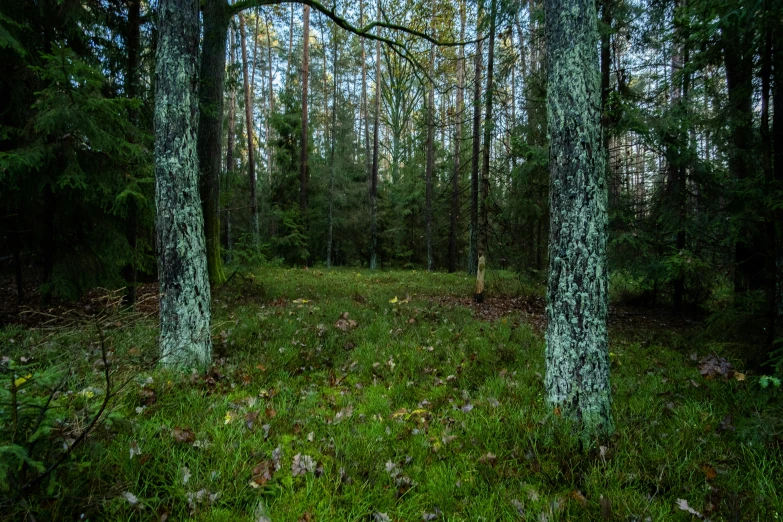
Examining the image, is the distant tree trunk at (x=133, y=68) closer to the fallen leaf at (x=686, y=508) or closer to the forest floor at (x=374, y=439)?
the forest floor at (x=374, y=439)

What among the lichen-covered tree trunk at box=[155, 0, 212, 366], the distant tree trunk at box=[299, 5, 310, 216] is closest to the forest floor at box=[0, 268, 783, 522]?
the lichen-covered tree trunk at box=[155, 0, 212, 366]

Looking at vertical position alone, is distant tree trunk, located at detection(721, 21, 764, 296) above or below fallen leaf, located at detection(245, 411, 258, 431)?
above

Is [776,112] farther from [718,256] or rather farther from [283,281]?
[283,281]

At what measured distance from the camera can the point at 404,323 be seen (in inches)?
284

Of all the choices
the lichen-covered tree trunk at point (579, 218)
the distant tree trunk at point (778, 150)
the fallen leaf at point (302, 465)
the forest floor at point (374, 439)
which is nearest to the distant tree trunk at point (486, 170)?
the forest floor at point (374, 439)

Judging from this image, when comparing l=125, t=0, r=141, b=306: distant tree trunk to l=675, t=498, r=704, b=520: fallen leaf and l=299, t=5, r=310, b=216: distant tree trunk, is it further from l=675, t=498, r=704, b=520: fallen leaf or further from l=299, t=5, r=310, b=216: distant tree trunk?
l=299, t=5, r=310, b=216: distant tree trunk

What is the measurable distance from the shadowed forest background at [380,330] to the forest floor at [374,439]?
25mm

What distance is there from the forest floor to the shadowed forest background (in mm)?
25

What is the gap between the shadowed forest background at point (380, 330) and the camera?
2.52 meters

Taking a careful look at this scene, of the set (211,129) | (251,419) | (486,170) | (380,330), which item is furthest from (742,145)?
(211,129)

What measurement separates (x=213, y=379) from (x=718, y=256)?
411 inches

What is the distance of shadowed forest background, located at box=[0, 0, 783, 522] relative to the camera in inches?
99.1

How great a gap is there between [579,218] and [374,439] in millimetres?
2590

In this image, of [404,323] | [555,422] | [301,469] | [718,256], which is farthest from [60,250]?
[718,256]
